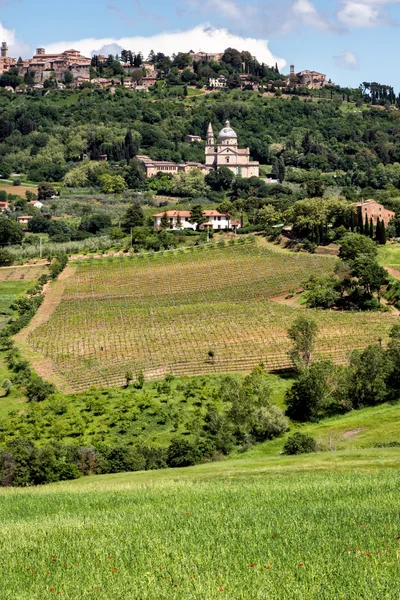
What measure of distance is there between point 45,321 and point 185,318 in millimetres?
12711

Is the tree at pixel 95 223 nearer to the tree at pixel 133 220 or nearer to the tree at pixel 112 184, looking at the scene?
the tree at pixel 133 220

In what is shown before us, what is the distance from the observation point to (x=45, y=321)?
76.6m

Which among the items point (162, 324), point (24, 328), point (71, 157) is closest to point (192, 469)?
point (162, 324)

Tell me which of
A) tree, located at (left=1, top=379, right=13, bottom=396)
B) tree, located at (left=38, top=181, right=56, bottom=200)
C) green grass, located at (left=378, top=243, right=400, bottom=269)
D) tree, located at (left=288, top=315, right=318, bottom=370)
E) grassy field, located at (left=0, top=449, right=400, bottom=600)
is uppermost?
tree, located at (left=38, top=181, right=56, bottom=200)

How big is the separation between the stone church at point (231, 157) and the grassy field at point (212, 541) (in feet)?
501

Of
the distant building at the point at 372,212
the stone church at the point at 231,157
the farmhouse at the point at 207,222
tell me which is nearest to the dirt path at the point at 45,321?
the farmhouse at the point at 207,222

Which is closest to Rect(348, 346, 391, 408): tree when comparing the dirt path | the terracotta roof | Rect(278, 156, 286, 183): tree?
the dirt path

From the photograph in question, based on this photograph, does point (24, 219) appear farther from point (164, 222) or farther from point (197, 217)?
point (197, 217)

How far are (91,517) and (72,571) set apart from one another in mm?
5601

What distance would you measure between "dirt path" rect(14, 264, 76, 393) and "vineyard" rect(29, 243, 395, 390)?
2.12ft

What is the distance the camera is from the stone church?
17750 cm

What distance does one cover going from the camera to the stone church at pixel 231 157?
178 m

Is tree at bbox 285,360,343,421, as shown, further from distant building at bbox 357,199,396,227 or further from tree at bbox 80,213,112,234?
tree at bbox 80,213,112,234

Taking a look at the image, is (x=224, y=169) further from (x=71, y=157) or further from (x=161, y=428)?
(x=161, y=428)
